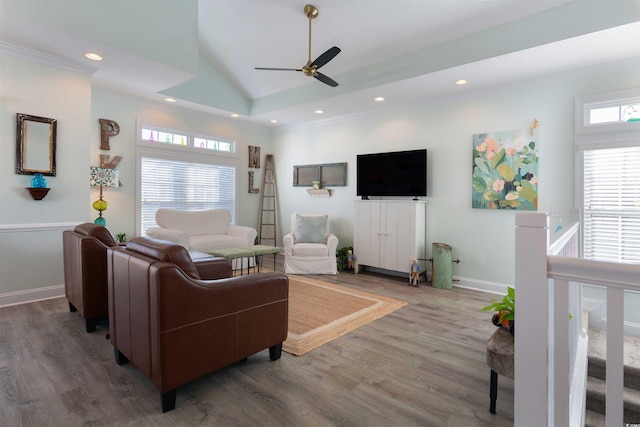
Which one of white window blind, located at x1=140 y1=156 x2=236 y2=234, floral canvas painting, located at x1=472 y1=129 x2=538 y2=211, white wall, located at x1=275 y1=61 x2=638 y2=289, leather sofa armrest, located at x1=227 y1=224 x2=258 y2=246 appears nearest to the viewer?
white wall, located at x1=275 y1=61 x2=638 y2=289

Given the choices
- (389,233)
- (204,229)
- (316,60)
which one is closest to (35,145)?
(204,229)

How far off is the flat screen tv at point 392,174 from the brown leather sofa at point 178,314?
129 inches

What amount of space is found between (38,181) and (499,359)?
4.66m

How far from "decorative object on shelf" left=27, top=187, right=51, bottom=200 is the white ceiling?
151cm

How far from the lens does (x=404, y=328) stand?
313 centimetres

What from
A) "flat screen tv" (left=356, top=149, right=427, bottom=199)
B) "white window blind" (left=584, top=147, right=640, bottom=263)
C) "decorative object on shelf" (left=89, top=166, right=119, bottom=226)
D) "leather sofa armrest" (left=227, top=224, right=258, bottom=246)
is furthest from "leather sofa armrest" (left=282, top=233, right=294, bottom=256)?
"white window blind" (left=584, top=147, right=640, bottom=263)

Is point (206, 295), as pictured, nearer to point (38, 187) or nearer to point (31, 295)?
point (38, 187)

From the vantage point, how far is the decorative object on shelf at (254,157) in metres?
6.86

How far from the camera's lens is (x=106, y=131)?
488cm

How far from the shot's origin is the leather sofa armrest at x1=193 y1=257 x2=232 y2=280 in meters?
2.95

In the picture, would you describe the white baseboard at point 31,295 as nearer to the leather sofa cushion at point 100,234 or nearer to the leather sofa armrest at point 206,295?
the leather sofa cushion at point 100,234

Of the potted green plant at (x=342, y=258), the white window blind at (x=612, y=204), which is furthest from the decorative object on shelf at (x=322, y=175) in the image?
the white window blind at (x=612, y=204)

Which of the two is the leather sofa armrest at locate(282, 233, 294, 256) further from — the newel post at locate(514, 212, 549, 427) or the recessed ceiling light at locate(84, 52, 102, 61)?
the newel post at locate(514, 212, 549, 427)

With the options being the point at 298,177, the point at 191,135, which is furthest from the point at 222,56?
the point at 298,177
